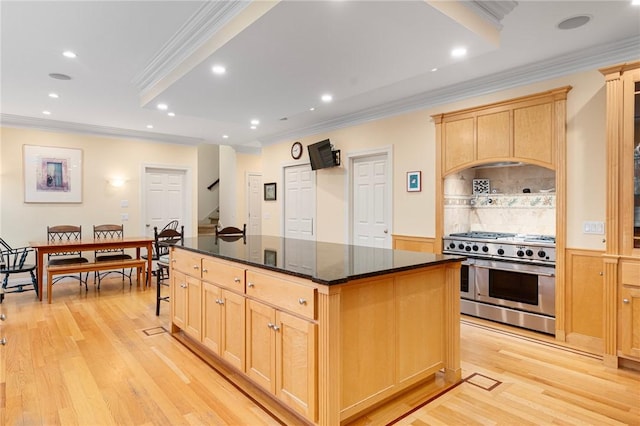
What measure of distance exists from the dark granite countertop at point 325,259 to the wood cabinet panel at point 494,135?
1.80 m

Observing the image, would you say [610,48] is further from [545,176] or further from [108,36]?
[108,36]

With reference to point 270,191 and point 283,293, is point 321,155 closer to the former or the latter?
point 270,191

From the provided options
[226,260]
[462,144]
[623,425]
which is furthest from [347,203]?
[623,425]

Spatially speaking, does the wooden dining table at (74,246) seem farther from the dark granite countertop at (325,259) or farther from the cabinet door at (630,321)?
the cabinet door at (630,321)

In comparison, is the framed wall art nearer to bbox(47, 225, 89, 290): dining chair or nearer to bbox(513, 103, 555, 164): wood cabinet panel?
bbox(47, 225, 89, 290): dining chair

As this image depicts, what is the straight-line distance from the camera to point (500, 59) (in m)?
3.44

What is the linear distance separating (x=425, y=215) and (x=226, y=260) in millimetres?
2806

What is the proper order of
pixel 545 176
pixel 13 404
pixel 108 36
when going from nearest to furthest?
pixel 13 404 → pixel 108 36 → pixel 545 176

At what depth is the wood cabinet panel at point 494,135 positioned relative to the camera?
12.4 feet

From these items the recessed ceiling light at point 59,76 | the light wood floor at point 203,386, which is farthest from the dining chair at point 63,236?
the recessed ceiling light at point 59,76

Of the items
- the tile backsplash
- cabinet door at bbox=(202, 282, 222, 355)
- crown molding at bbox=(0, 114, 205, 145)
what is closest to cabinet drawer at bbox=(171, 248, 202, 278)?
cabinet door at bbox=(202, 282, 222, 355)

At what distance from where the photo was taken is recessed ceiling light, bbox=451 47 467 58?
2.74 m

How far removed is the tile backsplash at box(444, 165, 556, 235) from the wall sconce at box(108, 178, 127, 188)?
572cm

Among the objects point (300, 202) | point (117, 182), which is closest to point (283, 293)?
point (300, 202)
